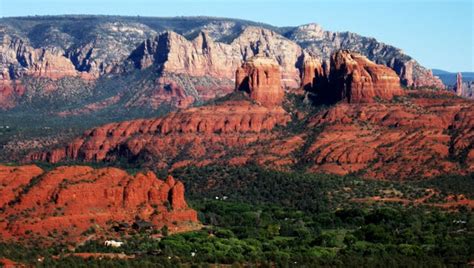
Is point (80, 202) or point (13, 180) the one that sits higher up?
point (13, 180)

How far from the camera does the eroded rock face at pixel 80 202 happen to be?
440 feet

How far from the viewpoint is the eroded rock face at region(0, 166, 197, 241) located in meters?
134

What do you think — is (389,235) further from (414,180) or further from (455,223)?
(414,180)

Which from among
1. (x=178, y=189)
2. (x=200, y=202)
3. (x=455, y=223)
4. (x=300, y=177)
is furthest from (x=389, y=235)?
(x=300, y=177)

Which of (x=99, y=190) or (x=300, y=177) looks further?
(x=300, y=177)

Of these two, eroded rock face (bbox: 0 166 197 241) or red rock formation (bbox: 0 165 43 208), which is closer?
eroded rock face (bbox: 0 166 197 241)

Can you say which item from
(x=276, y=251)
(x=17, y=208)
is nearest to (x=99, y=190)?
(x=17, y=208)

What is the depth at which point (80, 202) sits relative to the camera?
138625 millimetres

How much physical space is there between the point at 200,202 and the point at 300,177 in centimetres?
2601

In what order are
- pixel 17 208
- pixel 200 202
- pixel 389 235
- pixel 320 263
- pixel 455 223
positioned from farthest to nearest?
pixel 200 202 < pixel 455 223 < pixel 389 235 < pixel 17 208 < pixel 320 263

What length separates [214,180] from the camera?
19988 cm

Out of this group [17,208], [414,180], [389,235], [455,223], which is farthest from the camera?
[414,180]

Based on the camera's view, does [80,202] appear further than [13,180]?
No

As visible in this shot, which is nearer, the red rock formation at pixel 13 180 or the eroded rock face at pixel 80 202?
the eroded rock face at pixel 80 202
